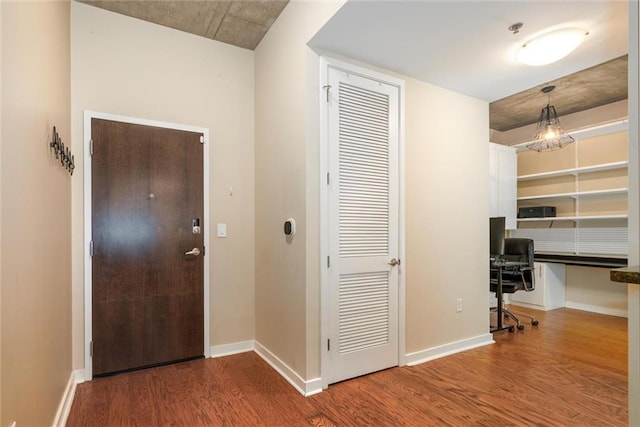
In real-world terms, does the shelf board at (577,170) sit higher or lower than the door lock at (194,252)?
higher

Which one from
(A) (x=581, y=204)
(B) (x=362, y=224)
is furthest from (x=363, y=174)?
(A) (x=581, y=204)

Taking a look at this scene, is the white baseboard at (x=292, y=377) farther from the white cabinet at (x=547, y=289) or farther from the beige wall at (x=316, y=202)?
the white cabinet at (x=547, y=289)

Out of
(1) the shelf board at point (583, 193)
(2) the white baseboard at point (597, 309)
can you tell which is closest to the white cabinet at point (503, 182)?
(1) the shelf board at point (583, 193)

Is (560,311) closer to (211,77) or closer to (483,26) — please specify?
(483,26)

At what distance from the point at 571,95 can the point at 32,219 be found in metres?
5.74

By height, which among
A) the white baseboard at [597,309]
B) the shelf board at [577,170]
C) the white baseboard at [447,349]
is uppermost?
the shelf board at [577,170]

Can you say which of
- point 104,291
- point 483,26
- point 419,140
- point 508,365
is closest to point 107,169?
point 104,291

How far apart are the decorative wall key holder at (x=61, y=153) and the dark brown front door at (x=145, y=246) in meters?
0.20

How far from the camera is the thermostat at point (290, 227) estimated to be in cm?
261

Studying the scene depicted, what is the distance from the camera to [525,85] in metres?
3.19

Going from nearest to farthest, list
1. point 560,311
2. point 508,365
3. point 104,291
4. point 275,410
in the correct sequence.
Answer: point 275,410 → point 104,291 → point 508,365 → point 560,311

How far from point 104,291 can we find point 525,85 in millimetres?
4102

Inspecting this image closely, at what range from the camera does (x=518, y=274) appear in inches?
168

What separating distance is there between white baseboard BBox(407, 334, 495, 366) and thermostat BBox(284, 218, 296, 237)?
1.51 m
